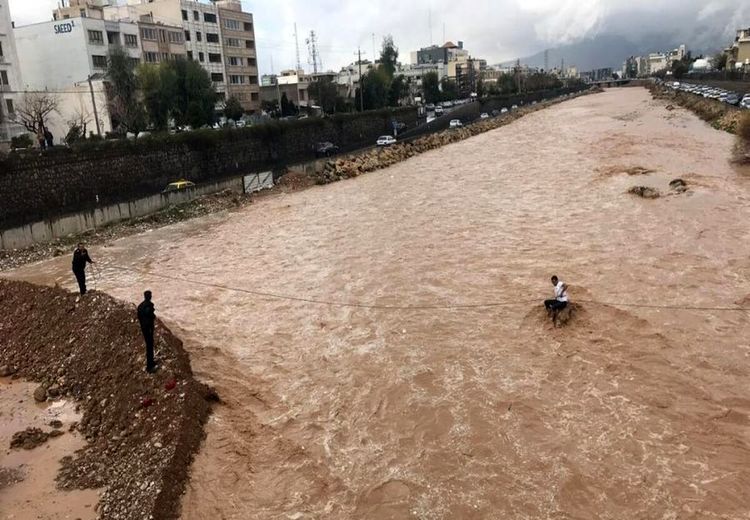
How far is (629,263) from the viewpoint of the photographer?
58.9 ft

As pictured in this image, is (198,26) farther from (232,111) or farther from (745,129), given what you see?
(745,129)

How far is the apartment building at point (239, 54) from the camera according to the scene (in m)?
68.9

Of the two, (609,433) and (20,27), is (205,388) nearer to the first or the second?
(609,433)

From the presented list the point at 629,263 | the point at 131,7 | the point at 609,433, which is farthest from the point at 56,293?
the point at 131,7

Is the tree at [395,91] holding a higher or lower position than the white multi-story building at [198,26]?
lower

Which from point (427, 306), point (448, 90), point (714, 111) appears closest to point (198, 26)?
point (714, 111)

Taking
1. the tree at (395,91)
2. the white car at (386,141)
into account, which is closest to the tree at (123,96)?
the white car at (386,141)

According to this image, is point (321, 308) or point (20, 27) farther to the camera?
point (20, 27)

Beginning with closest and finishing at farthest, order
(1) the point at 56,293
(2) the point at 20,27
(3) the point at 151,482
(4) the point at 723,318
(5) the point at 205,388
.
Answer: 1. (3) the point at 151,482
2. (5) the point at 205,388
3. (4) the point at 723,318
4. (1) the point at 56,293
5. (2) the point at 20,27

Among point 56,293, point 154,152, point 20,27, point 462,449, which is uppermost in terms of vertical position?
point 20,27

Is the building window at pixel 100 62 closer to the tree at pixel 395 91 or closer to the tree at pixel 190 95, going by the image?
the tree at pixel 190 95

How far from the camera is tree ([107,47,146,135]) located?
41.1 m

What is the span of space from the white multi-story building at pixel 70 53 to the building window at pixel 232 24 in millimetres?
18753

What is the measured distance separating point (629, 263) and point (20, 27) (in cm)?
5289
